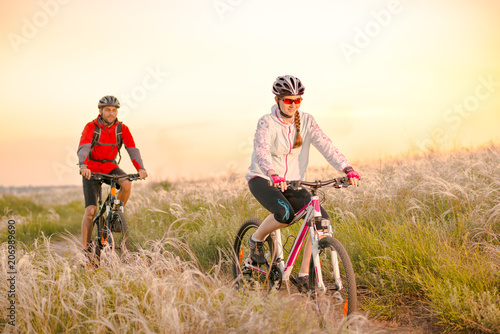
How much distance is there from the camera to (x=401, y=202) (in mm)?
7816

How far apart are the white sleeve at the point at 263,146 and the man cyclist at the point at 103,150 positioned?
334cm

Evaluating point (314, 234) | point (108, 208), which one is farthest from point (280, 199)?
point (108, 208)

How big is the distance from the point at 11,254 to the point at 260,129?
11.1ft

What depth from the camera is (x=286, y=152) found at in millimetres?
5277

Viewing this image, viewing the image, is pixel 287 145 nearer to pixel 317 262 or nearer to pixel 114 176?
pixel 317 262

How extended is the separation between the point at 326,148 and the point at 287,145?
1.42 feet

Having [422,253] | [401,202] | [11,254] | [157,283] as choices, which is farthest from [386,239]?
[11,254]

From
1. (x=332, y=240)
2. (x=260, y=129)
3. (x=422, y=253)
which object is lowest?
(x=422, y=253)

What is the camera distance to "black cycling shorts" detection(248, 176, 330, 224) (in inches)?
197

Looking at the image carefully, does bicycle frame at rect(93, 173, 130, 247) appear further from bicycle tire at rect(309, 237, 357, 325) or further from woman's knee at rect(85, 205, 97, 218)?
bicycle tire at rect(309, 237, 357, 325)

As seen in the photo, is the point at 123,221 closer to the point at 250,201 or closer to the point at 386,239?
the point at 250,201

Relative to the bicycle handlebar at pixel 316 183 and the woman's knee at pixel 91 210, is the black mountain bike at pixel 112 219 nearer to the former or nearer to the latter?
the woman's knee at pixel 91 210

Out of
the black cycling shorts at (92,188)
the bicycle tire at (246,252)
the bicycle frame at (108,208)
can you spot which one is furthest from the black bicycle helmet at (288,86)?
the black cycling shorts at (92,188)

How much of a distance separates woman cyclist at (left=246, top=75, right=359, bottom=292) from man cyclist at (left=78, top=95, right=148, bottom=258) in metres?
3.30
